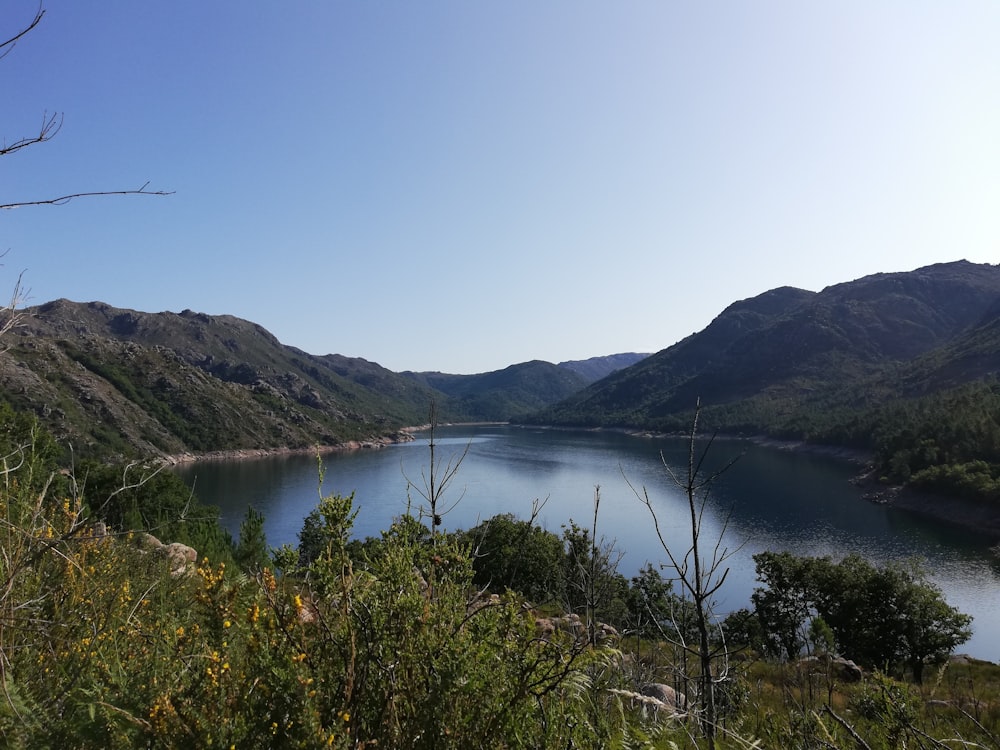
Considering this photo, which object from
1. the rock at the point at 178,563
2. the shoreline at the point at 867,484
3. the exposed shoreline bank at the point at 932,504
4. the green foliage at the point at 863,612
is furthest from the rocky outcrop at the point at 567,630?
the exposed shoreline bank at the point at 932,504

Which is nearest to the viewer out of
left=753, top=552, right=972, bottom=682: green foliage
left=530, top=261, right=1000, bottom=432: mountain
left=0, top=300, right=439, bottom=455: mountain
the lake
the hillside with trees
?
left=753, top=552, right=972, bottom=682: green foliage

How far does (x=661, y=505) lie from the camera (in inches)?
2569

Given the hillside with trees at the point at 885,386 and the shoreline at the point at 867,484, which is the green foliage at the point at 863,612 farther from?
the shoreline at the point at 867,484

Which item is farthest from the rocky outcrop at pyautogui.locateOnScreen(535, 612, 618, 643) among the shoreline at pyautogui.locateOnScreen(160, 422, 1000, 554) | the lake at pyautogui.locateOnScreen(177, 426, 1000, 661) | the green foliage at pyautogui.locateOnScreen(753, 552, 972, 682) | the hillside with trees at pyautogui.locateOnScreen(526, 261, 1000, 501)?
the hillside with trees at pyautogui.locateOnScreen(526, 261, 1000, 501)

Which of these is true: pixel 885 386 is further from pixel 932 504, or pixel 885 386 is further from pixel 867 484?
pixel 932 504

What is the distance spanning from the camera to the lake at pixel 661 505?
38.8 m

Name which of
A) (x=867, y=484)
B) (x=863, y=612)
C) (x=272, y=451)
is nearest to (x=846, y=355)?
(x=867, y=484)

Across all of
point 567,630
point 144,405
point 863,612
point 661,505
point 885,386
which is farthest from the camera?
point 885,386

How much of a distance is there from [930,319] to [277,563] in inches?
8701

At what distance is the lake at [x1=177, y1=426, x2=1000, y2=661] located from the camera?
38.8 meters

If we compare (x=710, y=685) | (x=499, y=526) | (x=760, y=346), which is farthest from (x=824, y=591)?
(x=760, y=346)

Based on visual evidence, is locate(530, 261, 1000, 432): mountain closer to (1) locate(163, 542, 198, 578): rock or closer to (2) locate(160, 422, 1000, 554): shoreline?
(2) locate(160, 422, 1000, 554): shoreline

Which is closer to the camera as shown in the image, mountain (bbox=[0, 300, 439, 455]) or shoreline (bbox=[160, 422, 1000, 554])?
shoreline (bbox=[160, 422, 1000, 554])

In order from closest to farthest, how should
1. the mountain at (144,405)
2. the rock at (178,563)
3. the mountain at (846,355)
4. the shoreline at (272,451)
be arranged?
the rock at (178,563), the mountain at (144,405), the shoreline at (272,451), the mountain at (846,355)
